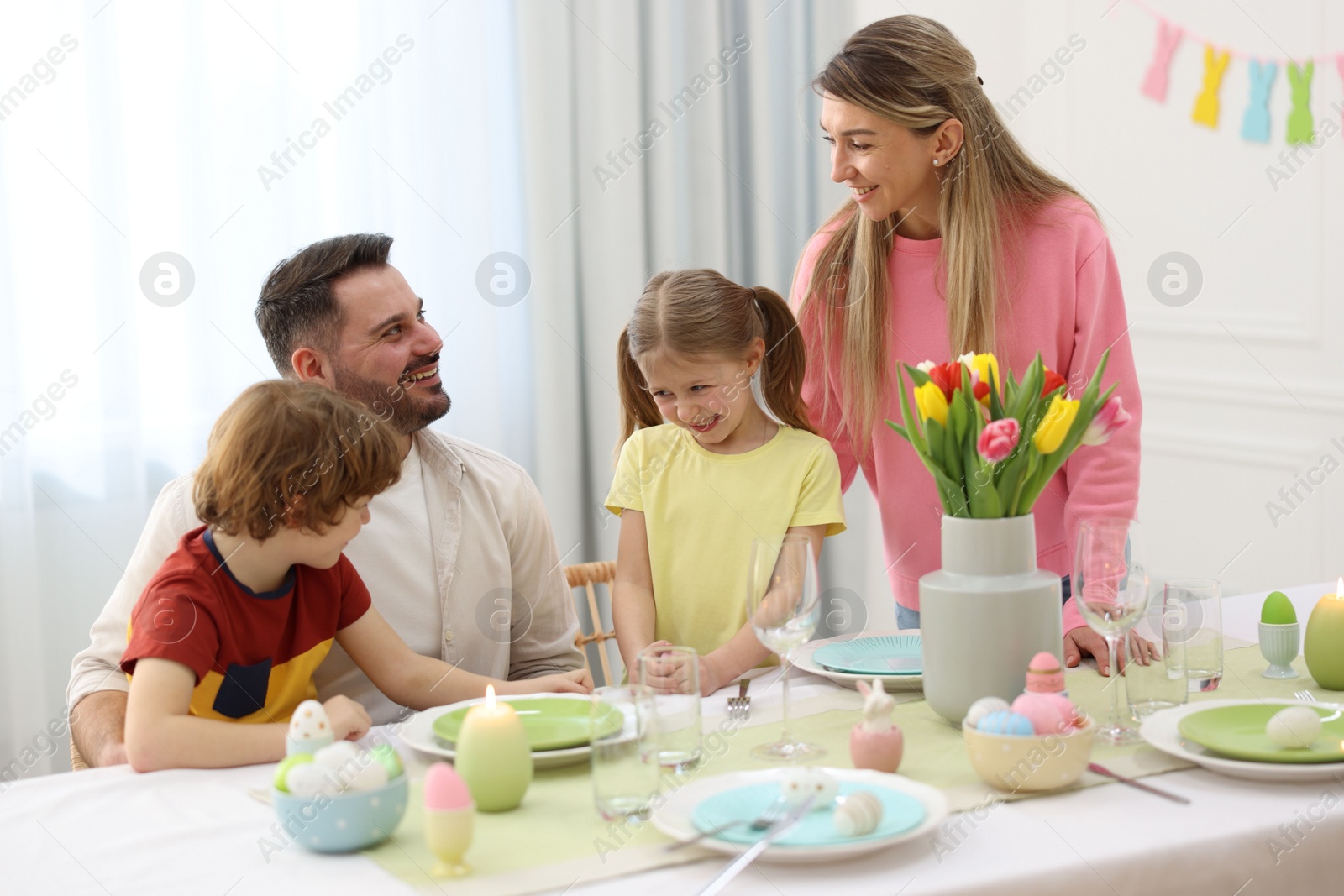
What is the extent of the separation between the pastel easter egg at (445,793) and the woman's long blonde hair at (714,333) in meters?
0.95

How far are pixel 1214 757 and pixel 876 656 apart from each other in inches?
19.8

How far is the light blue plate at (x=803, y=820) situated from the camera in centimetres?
104

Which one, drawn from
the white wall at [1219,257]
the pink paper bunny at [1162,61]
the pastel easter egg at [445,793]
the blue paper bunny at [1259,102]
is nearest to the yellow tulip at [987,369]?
the pastel easter egg at [445,793]

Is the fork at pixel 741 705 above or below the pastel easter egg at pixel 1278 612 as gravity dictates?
below

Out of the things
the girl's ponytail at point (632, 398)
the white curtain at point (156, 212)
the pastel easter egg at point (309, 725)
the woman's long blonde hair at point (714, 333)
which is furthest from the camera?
the white curtain at point (156, 212)

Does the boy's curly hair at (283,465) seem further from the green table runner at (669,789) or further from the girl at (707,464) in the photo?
the girl at (707,464)

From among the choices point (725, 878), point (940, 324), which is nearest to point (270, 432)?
point (725, 878)

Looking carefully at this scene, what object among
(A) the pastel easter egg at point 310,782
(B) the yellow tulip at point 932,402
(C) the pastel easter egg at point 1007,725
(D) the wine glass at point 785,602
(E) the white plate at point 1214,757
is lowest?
(E) the white plate at point 1214,757

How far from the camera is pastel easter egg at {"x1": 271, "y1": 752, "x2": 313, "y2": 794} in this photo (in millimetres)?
1086

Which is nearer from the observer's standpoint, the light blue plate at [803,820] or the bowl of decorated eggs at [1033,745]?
the light blue plate at [803,820]

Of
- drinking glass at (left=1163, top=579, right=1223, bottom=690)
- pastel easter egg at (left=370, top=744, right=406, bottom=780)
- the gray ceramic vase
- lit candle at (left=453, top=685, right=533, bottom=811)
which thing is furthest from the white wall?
pastel easter egg at (left=370, top=744, right=406, bottom=780)

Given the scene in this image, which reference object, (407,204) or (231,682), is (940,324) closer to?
(231,682)

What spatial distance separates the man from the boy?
29cm

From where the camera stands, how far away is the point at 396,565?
6.17 feet
